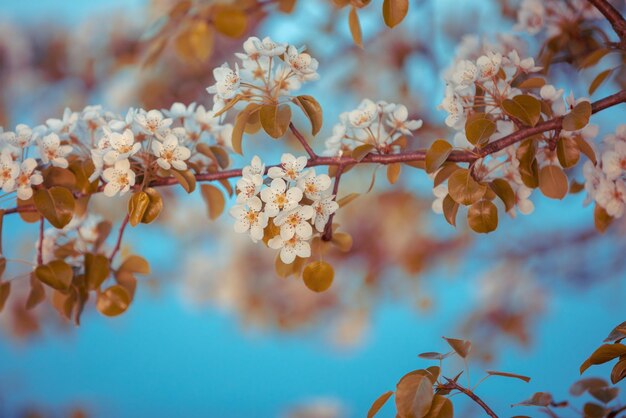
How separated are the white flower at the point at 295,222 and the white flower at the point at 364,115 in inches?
4.2

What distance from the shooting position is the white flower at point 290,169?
19.1 inches

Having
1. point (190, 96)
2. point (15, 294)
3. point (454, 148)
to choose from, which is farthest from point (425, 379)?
point (15, 294)

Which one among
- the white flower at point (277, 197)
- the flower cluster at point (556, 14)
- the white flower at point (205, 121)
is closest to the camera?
the white flower at point (277, 197)

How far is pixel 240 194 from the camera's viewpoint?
0.49m

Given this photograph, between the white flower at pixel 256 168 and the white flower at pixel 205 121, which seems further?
the white flower at pixel 205 121

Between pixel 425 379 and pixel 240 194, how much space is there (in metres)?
0.19

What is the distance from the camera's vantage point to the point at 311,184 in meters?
0.49

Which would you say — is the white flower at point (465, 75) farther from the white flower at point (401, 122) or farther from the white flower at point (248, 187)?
the white flower at point (248, 187)

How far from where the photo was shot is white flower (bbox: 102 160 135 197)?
1.71 feet

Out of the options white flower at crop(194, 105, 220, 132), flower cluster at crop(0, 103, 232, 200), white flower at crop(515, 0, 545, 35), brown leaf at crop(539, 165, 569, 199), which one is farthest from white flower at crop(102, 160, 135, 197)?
white flower at crop(515, 0, 545, 35)

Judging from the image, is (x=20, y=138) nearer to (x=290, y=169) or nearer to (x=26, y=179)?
(x=26, y=179)

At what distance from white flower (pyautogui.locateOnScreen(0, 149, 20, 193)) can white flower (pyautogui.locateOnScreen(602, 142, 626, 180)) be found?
18.9 inches

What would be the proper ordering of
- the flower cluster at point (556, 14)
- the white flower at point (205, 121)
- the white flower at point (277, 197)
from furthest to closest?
the flower cluster at point (556, 14) → the white flower at point (205, 121) → the white flower at point (277, 197)

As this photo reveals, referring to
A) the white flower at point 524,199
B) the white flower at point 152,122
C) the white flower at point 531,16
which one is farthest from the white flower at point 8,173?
the white flower at point 531,16
